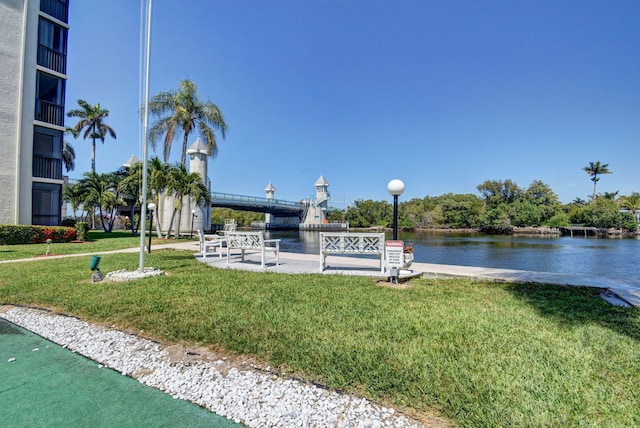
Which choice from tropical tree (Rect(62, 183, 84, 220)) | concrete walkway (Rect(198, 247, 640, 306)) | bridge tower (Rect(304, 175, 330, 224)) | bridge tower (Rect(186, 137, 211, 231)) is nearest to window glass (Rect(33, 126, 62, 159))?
tropical tree (Rect(62, 183, 84, 220))

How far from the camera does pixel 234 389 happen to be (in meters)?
2.43

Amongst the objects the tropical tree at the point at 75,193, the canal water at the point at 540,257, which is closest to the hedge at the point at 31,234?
the canal water at the point at 540,257

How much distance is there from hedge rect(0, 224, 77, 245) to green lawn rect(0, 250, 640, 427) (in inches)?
432

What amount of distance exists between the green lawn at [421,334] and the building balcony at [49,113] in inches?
587

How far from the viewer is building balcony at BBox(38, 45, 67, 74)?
642 inches

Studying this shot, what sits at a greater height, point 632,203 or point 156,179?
point 632,203

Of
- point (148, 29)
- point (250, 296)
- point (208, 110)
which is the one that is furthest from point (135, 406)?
point (208, 110)

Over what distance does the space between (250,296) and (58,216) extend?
61.0 feet

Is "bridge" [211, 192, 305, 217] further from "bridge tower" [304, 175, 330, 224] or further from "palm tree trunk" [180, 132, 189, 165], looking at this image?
"palm tree trunk" [180, 132, 189, 165]

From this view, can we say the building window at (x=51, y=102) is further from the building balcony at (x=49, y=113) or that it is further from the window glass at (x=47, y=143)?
the window glass at (x=47, y=143)

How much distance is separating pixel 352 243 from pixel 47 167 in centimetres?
1851

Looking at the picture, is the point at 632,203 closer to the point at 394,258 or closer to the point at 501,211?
the point at 501,211

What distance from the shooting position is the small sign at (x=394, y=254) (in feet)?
18.6

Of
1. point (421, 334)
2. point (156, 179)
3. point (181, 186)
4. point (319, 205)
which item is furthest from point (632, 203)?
point (421, 334)
